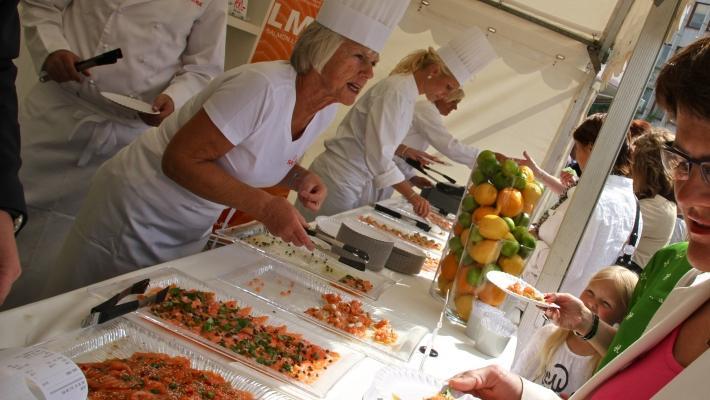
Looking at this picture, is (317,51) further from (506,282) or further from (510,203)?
(506,282)

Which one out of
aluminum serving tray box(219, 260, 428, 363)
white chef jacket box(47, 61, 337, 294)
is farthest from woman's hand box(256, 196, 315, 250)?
white chef jacket box(47, 61, 337, 294)

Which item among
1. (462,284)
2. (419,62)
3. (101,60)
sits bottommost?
(462,284)

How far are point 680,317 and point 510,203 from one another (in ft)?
2.62

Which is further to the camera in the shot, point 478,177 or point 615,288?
point 615,288

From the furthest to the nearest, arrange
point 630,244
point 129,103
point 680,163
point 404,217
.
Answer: point 404,217
point 630,244
point 129,103
point 680,163

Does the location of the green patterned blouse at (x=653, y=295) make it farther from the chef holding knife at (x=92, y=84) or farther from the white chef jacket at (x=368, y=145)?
the white chef jacket at (x=368, y=145)

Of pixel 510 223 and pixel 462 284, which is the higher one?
pixel 510 223

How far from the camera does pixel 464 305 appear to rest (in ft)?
6.19

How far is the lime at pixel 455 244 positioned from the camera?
2020mm

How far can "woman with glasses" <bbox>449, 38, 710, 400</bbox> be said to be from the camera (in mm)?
969

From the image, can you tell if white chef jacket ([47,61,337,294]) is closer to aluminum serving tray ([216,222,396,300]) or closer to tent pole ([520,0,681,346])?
aluminum serving tray ([216,222,396,300])

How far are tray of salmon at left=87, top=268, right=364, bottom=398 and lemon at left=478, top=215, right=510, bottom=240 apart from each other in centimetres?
62

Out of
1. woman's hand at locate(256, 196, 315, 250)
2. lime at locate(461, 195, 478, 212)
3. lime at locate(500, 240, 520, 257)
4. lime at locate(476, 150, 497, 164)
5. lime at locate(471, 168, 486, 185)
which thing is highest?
lime at locate(476, 150, 497, 164)

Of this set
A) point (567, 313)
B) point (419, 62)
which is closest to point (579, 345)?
point (567, 313)
